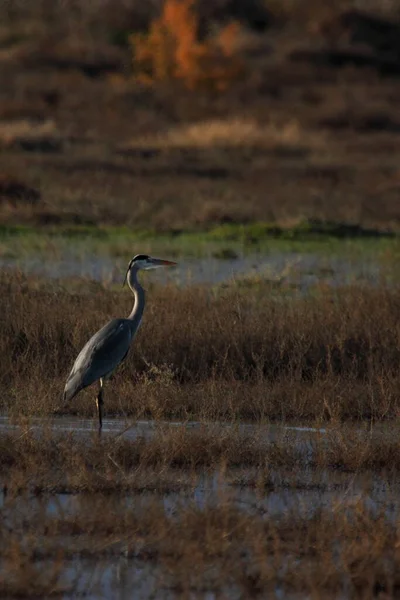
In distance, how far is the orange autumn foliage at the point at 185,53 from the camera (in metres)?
63.4

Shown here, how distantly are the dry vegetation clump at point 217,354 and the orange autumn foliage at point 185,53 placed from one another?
4785 cm

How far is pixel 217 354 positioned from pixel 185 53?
5275cm

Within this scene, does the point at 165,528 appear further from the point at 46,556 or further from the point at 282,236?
the point at 282,236

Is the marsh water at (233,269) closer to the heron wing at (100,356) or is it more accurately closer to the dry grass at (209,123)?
the dry grass at (209,123)

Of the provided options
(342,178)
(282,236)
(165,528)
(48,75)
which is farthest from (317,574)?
(48,75)

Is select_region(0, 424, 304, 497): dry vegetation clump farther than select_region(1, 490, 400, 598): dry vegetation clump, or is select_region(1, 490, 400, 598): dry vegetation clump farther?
select_region(0, 424, 304, 497): dry vegetation clump

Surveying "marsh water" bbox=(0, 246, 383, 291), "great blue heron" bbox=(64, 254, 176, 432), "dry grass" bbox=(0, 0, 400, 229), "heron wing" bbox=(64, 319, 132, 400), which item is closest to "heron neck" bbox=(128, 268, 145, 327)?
"great blue heron" bbox=(64, 254, 176, 432)

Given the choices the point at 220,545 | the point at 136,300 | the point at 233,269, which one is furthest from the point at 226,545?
the point at 233,269

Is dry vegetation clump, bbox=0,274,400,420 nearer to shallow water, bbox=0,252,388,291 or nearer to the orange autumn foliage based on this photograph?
shallow water, bbox=0,252,388,291

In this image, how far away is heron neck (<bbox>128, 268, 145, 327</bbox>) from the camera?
12.2 m

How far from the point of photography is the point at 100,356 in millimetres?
11453

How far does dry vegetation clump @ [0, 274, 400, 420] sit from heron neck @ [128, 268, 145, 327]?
0.35 m

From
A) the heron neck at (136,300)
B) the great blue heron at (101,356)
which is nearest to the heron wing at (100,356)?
the great blue heron at (101,356)

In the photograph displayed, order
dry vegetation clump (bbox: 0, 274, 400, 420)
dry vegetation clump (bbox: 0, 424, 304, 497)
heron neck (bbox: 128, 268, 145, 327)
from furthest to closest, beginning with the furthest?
heron neck (bbox: 128, 268, 145, 327) → dry vegetation clump (bbox: 0, 274, 400, 420) → dry vegetation clump (bbox: 0, 424, 304, 497)
